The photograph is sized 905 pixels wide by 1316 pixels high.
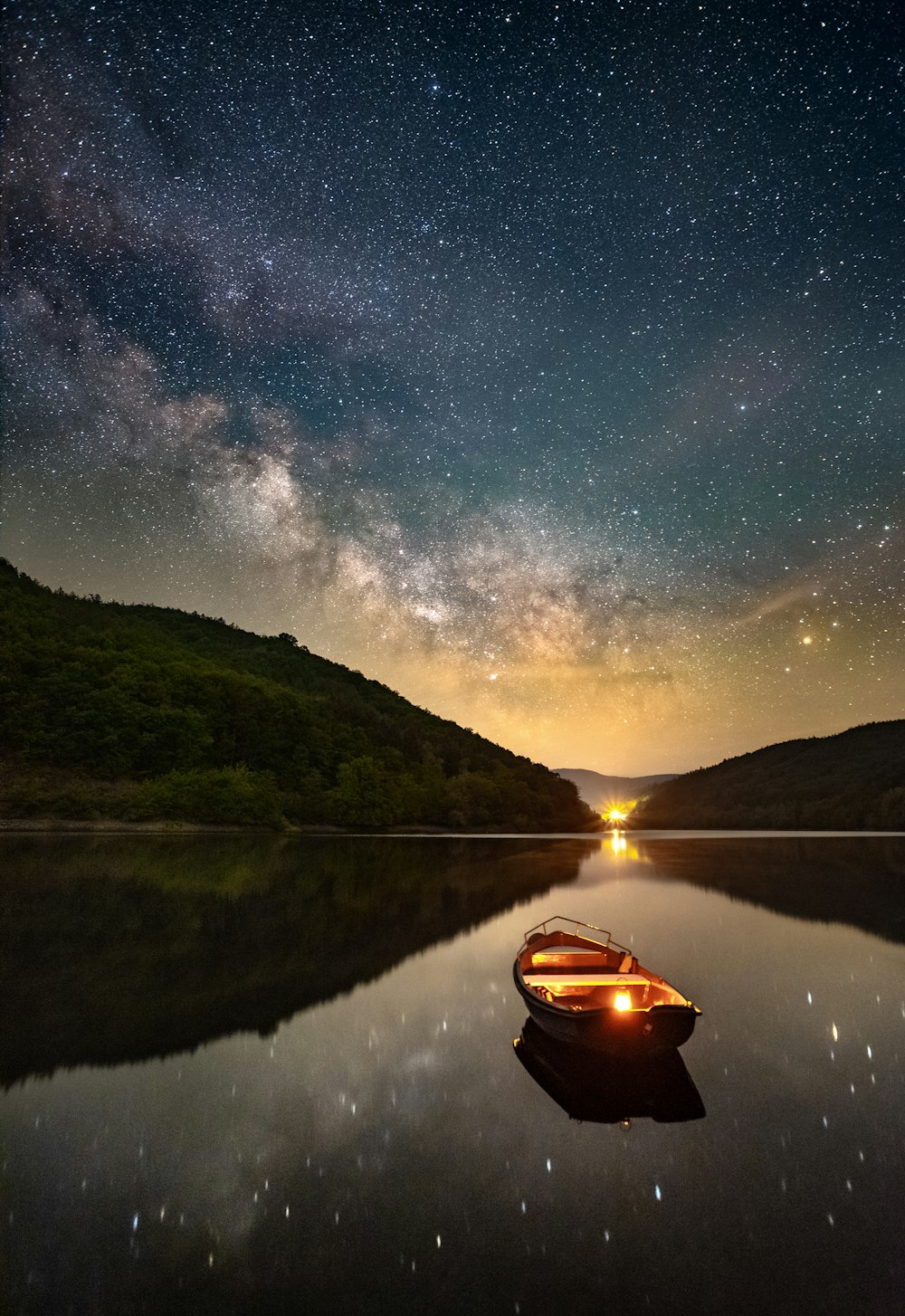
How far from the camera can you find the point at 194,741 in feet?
326

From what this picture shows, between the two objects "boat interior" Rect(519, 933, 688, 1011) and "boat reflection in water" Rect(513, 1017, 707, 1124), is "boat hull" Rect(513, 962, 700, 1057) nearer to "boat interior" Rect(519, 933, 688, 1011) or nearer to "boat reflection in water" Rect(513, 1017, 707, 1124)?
"boat interior" Rect(519, 933, 688, 1011)

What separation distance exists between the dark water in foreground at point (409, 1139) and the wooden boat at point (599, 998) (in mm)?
1003

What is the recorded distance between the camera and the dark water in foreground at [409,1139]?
21.1ft

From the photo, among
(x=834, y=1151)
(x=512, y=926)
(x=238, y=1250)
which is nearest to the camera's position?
(x=238, y=1250)

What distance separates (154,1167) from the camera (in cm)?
851

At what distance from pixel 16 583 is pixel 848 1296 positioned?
151063mm

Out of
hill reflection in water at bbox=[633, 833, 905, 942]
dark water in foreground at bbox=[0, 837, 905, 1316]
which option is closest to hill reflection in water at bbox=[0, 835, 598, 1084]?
dark water in foreground at bbox=[0, 837, 905, 1316]

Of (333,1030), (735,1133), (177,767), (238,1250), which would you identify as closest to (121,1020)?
(333,1030)

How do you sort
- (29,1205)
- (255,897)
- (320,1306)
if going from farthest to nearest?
(255,897) → (29,1205) → (320,1306)

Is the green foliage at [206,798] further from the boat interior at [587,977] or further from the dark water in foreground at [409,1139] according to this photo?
the boat interior at [587,977]

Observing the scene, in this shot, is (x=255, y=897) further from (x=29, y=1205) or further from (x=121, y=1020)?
(x=29, y=1205)

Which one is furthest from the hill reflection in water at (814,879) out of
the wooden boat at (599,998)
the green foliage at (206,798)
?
the green foliage at (206,798)

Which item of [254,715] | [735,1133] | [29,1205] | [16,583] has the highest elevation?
[16,583]

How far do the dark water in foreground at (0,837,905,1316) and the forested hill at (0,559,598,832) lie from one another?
69305 mm
